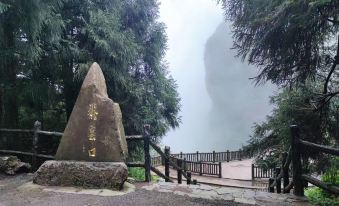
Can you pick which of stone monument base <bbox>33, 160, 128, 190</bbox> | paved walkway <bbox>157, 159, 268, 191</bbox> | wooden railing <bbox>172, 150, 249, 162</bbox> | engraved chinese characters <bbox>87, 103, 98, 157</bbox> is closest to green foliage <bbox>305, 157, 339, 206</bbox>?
stone monument base <bbox>33, 160, 128, 190</bbox>

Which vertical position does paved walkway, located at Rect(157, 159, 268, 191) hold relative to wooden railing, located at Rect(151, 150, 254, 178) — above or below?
below

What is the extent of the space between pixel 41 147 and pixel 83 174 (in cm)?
486

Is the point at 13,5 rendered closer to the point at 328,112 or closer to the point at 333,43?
the point at 333,43

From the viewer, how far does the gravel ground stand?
449 centimetres

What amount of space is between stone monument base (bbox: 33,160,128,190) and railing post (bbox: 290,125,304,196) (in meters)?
2.45

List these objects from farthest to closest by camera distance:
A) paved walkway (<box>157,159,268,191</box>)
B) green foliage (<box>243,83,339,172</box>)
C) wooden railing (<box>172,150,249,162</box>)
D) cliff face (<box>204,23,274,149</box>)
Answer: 1. cliff face (<box>204,23,274,149</box>)
2. wooden railing (<box>172,150,249,162</box>)
3. paved walkway (<box>157,159,268,191</box>)
4. green foliage (<box>243,83,339,172</box>)

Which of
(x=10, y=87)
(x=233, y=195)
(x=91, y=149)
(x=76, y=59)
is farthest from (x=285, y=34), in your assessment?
(x=10, y=87)

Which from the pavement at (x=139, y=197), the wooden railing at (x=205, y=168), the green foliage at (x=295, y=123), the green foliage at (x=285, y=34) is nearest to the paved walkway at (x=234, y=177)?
the wooden railing at (x=205, y=168)

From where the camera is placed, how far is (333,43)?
268 inches

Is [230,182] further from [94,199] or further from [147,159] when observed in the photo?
[94,199]

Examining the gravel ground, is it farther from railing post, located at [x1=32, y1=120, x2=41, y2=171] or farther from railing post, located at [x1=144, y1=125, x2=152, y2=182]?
railing post, located at [x1=32, y1=120, x2=41, y2=171]

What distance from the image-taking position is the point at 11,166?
22.9 feet

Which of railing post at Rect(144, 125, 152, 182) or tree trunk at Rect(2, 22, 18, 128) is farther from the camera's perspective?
tree trunk at Rect(2, 22, 18, 128)

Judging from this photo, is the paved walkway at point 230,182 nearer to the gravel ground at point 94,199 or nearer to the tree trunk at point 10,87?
the tree trunk at point 10,87
